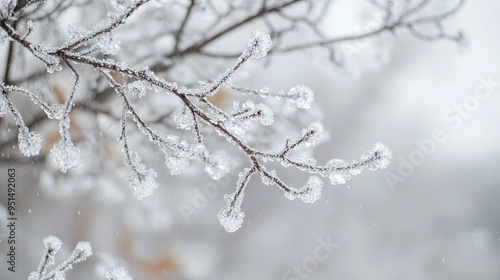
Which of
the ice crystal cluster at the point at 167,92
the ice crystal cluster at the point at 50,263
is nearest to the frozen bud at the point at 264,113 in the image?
the ice crystal cluster at the point at 167,92

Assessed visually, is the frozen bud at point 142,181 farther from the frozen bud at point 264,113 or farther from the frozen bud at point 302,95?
the frozen bud at point 302,95

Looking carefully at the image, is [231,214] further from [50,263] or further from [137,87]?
[50,263]

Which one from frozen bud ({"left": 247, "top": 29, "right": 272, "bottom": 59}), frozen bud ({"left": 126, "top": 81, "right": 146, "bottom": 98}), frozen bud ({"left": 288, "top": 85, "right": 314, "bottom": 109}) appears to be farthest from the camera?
frozen bud ({"left": 288, "top": 85, "right": 314, "bottom": 109})

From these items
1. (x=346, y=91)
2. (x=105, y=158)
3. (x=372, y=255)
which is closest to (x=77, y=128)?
(x=105, y=158)

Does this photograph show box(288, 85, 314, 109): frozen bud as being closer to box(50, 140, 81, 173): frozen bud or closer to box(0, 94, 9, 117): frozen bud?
box(50, 140, 81, 173): frozen bud

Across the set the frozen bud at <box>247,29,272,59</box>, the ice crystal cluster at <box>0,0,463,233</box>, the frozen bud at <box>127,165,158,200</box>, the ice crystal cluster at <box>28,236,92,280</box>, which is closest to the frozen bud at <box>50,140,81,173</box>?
the ice crystal cluster at <box>0,0,463,233</box>

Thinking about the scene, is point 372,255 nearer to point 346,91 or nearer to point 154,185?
point 346,91

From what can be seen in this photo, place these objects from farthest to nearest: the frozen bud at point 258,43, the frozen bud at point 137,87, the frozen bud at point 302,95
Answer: the frozen bud at point 302,95
the frozen bud at point 137,87
the frozen bud at point 258,43
